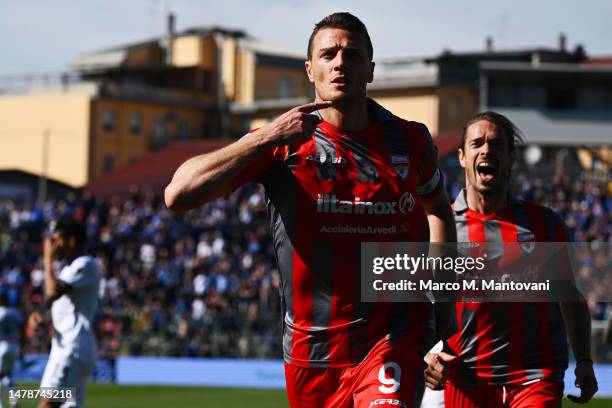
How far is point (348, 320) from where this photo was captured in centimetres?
560

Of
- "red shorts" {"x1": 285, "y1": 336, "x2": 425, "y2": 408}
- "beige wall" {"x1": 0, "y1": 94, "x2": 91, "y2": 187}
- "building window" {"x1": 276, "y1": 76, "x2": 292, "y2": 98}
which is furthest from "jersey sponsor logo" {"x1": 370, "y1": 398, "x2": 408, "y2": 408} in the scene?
"building window" {"x1": 276, "y1": 76, "x2": 292, "y2": 98}

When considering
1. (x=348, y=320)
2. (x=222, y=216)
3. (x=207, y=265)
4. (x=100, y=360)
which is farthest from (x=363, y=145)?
(x=222, y=216)

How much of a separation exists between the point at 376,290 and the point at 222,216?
2899 centimetres

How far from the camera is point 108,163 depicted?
2980 inches

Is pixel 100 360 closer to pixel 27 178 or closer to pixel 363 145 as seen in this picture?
pixel 363 145

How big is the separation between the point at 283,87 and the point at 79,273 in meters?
75.3

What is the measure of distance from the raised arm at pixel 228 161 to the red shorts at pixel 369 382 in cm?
102

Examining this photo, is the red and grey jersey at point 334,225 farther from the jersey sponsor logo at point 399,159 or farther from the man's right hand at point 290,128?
the man's right hand at point 290,128

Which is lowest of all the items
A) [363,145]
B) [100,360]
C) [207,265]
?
[100,360]

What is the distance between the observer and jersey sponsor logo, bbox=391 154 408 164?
566cm

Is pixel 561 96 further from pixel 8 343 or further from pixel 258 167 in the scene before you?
pixel 258 167

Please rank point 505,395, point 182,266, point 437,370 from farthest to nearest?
point 182,266, point 505,395, point 437,370

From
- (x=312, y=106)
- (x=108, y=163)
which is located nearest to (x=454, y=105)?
(x=108, y=163)

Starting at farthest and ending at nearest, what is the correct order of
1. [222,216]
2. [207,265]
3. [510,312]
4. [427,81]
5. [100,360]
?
[427,81]
[222,216]
[207,265]
[100,360]
[510,312]
